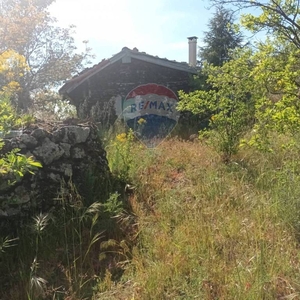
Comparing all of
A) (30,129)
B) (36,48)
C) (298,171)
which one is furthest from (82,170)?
(36,48)

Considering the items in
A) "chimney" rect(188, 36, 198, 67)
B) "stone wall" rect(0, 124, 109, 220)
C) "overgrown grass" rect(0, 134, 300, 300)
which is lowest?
"overgrown grass" rect(0, 134, 300, 300)

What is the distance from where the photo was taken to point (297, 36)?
4.41 meters

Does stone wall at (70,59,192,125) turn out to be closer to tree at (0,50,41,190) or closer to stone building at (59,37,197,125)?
stone building at (59,37,197,125)

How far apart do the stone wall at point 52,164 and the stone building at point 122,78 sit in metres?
7.39

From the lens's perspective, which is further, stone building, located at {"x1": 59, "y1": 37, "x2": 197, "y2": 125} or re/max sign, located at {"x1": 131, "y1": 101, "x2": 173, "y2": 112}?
stone building, located at {"x1": 59, "y1": 37, "x2": 197, "y2": 125}

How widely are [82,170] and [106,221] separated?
0.92 metres

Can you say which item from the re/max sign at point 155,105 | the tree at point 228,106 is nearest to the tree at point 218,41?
the re/max sign at point 155,105

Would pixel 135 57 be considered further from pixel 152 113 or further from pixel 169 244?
pixel 169 244

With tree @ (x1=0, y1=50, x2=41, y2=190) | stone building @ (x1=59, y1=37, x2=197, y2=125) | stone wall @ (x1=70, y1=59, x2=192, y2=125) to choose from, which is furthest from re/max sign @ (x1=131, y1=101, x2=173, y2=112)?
tree @ (x1=0, y1=50, x2=41, y2=190)

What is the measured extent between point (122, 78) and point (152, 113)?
3.47m

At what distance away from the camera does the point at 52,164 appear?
4.16 m

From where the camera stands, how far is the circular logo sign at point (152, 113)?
8.77m

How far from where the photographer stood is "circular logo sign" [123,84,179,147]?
8.77m

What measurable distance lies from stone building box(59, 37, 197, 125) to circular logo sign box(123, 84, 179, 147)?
94 cm
